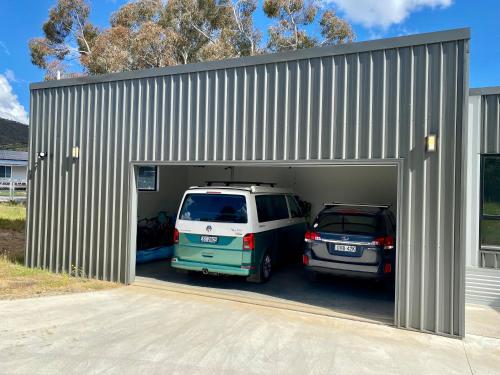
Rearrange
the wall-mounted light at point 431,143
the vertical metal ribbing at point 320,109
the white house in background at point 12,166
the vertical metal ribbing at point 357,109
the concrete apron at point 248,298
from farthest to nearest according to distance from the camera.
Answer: the white house in background at point 12,166, the vertical metal ribbing at point 320,109, the concrete apron at point 248,298, the vertical metal ribbing at point 357,109, the wall-mounted light at point 431,143

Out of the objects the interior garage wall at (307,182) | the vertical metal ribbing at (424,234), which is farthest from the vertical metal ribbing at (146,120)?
the vertical metal ribbing at (424,234)

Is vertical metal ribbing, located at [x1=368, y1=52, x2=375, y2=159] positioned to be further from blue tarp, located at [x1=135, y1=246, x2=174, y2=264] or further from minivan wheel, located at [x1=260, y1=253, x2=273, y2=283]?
blue tarp, located at [x1=135, y1=246, x2=174, y2=264]

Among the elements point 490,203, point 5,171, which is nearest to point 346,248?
point 490,203

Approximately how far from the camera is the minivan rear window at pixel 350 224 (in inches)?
284

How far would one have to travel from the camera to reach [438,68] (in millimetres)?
5637

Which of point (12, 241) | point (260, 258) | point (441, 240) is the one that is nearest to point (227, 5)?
point (12, 241)

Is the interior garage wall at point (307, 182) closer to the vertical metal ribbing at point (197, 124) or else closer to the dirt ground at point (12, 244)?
the dirt ground at point (12, 244)

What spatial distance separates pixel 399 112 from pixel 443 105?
558 millimetres

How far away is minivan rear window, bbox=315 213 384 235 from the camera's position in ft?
23.6

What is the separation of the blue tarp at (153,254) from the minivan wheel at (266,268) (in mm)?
3309

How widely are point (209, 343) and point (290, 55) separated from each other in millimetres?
4420

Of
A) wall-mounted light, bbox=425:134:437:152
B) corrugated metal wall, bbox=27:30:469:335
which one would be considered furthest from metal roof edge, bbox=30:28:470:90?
wall-mounted light, bbox=425:134:437:152

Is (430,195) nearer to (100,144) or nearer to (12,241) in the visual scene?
(100,144)

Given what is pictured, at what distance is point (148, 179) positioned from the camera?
459 inches
